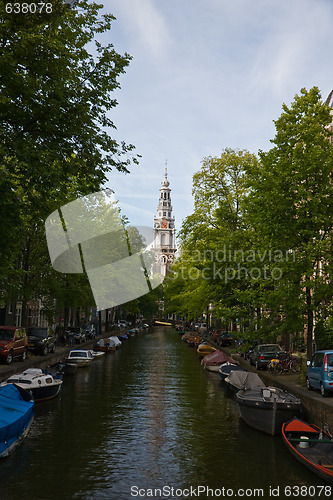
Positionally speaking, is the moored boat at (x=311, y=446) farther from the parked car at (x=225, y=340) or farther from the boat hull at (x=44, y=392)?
the parked car at (x=225, y=340)

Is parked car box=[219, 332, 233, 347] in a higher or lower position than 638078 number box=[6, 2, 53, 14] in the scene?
lower

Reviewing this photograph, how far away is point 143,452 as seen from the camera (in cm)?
1638

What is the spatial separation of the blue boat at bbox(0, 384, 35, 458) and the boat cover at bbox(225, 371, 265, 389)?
9295 mm

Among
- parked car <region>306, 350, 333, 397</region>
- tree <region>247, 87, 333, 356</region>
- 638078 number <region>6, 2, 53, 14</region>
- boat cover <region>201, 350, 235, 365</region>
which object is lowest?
boat cover <region>201, 350, 235, 365</region>

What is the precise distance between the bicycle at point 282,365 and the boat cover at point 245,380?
354 centimetres

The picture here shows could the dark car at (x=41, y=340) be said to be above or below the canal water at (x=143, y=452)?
above

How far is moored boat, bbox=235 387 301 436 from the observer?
1842 centimetres

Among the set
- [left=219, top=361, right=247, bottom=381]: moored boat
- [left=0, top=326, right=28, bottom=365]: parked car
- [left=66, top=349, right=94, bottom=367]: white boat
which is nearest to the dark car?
[left=66, top=349, right=94, bottom=367]: white boat

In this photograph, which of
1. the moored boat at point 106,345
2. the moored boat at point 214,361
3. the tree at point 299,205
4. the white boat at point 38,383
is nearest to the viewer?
the white boat at point 38,383

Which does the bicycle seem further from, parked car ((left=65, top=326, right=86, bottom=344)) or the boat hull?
parked car ((left=65, top=326, right=86, bottom=344))

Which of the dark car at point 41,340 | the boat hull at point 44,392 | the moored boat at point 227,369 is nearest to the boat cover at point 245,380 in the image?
the moored boat at point 227,369

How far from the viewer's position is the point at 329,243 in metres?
25.6

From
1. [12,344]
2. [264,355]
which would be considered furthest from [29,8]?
[264,355]

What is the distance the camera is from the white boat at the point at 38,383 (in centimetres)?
2333
